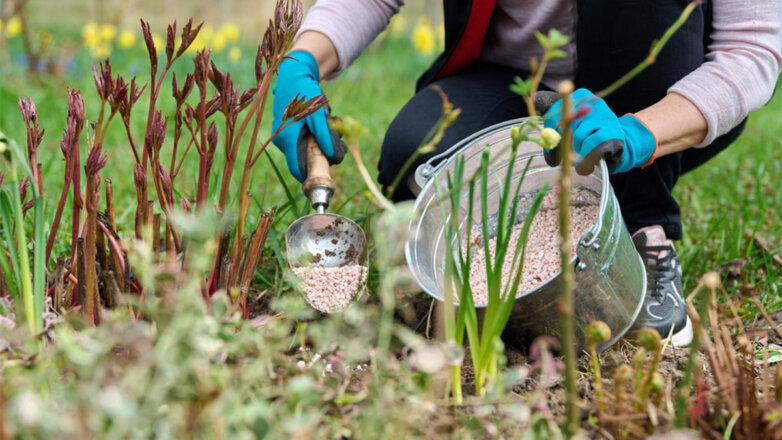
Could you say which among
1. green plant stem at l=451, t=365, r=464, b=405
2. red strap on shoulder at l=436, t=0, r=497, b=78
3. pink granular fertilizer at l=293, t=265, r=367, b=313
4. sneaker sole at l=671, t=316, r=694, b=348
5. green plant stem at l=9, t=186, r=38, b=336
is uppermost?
red strap on shoulder at l=436, t=0, r=497, b=78

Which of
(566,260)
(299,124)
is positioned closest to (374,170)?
(299,124)

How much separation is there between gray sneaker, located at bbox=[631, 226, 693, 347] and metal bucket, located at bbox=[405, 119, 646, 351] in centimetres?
15

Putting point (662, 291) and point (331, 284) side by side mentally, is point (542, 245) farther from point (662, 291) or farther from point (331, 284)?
point (331, 284)

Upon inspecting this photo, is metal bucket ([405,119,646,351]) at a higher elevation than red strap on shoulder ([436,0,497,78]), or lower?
lower

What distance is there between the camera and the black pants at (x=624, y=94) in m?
1.53

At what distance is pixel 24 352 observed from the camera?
92 centimetres

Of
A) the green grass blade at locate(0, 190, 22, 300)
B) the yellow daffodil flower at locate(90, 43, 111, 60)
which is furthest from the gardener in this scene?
the yellow daffodil flower at locate(90, 43, 111, 60)

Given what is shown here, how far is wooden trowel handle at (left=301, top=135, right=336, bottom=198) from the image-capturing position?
4.65 ft

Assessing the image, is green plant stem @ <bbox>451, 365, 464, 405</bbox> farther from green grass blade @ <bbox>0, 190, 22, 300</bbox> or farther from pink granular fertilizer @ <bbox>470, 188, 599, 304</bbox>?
green grass blade @ <bbox>0, 190, 22, 300</bbox>

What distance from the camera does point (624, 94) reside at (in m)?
1.58

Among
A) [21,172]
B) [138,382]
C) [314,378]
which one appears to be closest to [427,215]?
[314,378]

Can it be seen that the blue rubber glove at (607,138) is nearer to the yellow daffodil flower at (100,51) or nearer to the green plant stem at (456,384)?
the green plant stem at (456,384)

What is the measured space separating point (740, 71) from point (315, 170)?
32.4 inches

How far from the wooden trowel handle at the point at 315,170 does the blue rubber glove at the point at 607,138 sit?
424mm
